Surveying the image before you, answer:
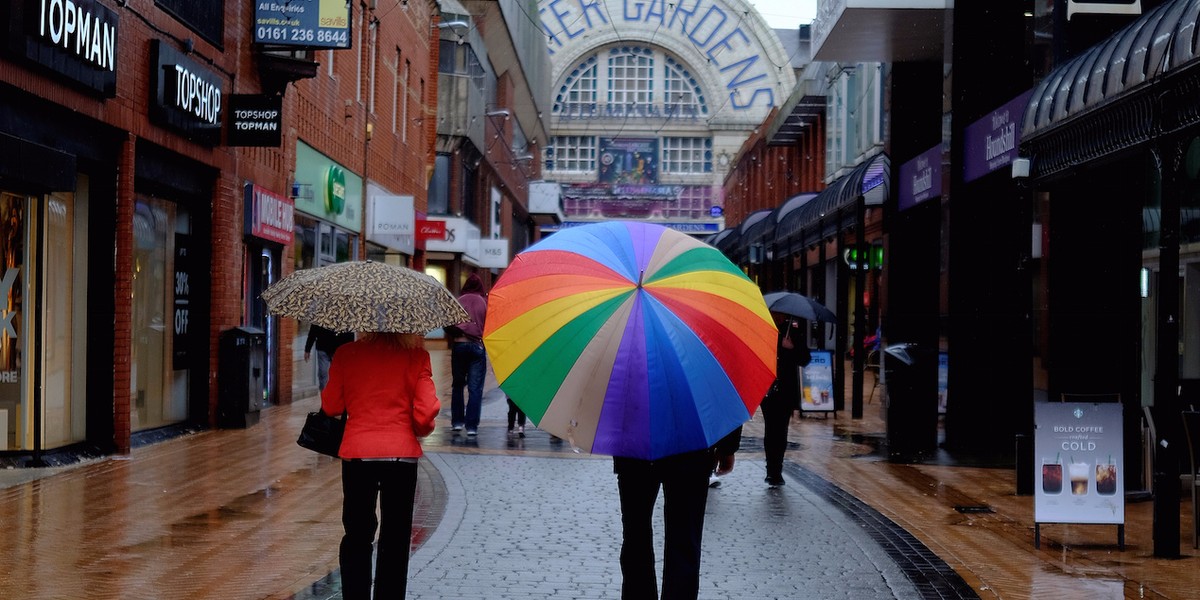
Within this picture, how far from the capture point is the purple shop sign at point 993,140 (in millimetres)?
13266

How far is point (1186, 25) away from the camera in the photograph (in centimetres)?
909

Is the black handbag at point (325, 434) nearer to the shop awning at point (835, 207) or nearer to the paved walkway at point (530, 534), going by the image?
the paved walkway at point (530, 534)

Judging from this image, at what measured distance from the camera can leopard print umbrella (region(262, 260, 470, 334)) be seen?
5969 millimetres

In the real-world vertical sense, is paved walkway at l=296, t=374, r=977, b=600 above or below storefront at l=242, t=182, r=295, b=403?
below

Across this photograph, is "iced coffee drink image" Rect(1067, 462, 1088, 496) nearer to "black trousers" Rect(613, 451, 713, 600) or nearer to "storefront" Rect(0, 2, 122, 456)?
"black trousers" Rect(613, 451, 713, 600)

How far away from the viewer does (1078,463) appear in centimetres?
942

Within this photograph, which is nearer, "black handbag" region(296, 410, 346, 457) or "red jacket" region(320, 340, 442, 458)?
"red jacket" region(320, 340, 442, 458)

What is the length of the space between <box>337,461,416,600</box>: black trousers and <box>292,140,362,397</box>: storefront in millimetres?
15793

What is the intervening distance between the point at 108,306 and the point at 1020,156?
27.8 feet

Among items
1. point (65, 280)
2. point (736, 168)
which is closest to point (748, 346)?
point (65, 280)

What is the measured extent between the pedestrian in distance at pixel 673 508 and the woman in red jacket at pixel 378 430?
3.22ft

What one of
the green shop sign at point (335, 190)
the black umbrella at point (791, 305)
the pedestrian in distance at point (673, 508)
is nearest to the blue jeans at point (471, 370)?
the black umbrella at point (791, 305)

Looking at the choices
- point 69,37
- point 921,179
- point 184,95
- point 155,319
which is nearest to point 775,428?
point 921,179

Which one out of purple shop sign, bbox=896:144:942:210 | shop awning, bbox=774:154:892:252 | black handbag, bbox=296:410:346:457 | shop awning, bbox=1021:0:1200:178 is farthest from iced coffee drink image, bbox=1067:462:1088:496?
shop awning, bbox=774:154:892:252
